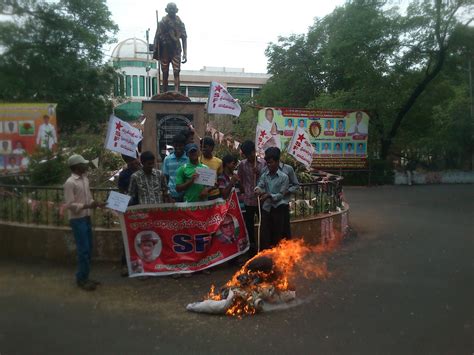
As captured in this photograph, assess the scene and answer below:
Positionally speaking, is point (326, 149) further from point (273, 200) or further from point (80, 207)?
point (80, 207)

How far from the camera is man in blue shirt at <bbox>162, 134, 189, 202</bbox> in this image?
22.5ft

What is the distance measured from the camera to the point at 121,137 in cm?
633

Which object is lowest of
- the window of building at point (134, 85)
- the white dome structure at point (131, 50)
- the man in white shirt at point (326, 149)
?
the man in white shirt at point (326, 149)

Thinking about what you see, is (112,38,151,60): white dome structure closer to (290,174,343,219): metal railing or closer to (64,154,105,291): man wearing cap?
(290,174,343,219): metal railing

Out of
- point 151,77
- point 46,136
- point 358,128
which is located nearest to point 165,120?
point 46,136

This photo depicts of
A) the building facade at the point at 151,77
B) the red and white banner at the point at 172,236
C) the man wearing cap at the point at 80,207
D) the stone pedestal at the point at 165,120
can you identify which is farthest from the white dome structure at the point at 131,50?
the man wearing cap at the point at 80,207

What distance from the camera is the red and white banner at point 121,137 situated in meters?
6.27

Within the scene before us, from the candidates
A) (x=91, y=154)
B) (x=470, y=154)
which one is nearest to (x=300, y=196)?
(x=91, y=154)

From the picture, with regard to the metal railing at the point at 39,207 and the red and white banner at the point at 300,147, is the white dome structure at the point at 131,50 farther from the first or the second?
the red and white banner at the point at 300,147

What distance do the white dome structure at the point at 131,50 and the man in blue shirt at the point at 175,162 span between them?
5321 centimetres

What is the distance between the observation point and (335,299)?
5.52m

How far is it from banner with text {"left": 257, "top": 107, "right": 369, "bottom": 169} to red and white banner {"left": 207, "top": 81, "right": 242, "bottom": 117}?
13432 mm

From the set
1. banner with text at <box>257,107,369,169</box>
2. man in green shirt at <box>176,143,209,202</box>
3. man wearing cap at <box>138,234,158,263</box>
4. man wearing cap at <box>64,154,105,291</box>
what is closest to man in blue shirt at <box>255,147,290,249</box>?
man in green shirt at <box>176,143,209,202</box>

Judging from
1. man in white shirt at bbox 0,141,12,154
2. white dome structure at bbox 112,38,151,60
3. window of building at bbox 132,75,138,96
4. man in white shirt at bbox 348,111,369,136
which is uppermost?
white dome structure at bbox 112,38,151,60
